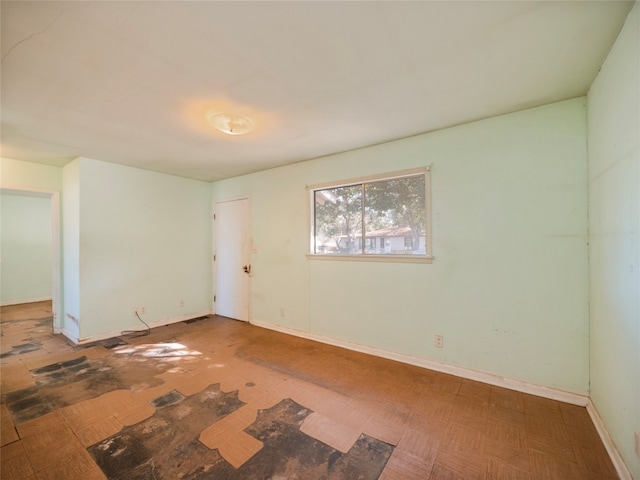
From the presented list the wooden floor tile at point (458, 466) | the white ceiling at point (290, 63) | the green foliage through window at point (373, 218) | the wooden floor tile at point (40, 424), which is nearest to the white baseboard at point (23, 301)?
the white ceiling at point (290, 63)

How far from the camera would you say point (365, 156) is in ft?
10.8

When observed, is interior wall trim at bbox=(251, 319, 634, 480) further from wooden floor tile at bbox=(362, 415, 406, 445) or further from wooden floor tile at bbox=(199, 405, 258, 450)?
wooden floor tile at bbox=(199, 405, 258, 450)

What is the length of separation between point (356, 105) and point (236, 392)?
2741 mm

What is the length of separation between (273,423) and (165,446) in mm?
706

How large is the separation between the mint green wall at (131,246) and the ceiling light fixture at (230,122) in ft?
7.99

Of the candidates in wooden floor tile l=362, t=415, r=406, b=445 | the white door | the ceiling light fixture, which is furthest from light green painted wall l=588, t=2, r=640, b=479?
the white door

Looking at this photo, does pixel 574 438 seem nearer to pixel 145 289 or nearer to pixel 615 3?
pixel 615 3

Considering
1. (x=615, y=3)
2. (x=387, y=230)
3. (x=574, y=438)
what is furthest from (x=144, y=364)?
(x=615, y=3)

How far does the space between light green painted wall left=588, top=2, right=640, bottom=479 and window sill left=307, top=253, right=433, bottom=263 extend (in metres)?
1.28

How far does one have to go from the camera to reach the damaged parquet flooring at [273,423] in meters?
1.58

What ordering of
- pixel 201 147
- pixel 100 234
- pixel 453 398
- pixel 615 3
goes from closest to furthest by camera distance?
pixel 615 3
pixel 453 398
pixel 201 147
pixel 100 234

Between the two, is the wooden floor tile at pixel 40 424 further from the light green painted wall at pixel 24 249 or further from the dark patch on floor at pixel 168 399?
the light green painted wall at pixel 24 249

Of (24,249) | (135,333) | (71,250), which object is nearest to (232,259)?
(135,333)

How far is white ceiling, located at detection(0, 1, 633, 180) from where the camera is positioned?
1372 mm
